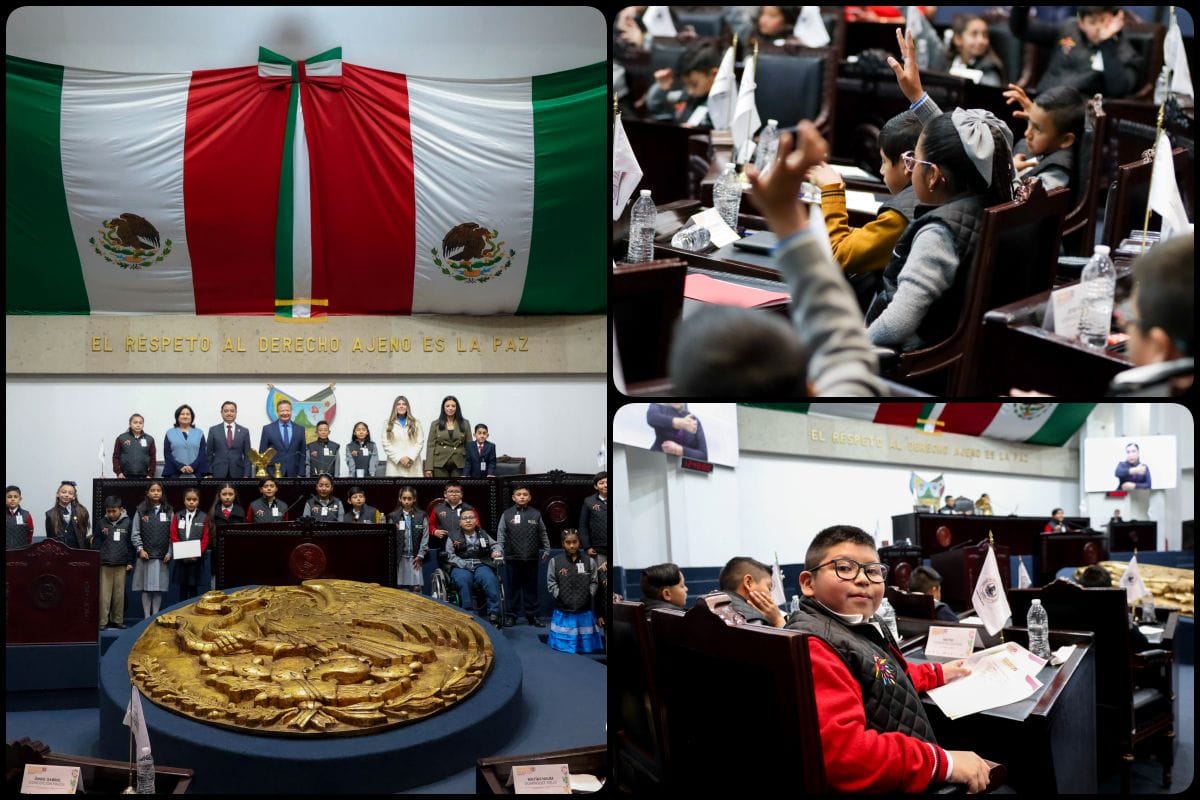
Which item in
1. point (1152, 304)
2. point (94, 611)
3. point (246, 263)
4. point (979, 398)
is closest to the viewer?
point (1152, 304)

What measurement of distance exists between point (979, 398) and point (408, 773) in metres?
2.36

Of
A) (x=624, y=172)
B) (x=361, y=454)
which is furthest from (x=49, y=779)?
(x=361, y=454)

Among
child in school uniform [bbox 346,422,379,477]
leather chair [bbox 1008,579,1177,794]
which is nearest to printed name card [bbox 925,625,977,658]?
leather chair [bbox 1008,579,1177,794]

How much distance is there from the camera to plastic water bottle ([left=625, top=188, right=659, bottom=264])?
2504 millimetres

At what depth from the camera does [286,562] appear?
495 cm

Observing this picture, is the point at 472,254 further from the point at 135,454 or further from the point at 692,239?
the point at 692,239

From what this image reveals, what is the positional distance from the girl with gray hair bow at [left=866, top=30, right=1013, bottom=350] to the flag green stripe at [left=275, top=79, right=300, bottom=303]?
4.77m

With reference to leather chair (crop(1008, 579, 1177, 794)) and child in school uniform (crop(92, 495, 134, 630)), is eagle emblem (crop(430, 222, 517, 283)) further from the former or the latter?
leather chair (crop(1008, 579, 1177, 794))

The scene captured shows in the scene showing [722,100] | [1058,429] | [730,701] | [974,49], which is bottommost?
[730,701]

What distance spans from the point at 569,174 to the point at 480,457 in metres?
2.37

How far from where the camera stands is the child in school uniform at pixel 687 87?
4695mm

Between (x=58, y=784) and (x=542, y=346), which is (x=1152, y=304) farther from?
(x=542, y=346)

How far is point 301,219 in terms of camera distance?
6.39 m

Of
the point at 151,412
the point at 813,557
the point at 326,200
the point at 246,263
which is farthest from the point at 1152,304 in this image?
the point at 151,412
